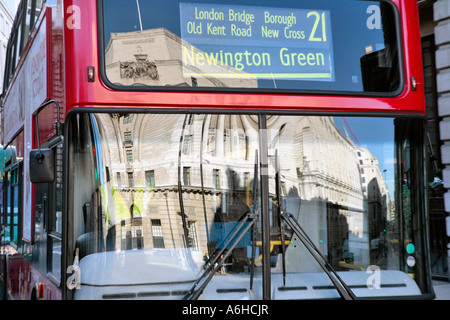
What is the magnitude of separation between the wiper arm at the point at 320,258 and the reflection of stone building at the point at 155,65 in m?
0.91

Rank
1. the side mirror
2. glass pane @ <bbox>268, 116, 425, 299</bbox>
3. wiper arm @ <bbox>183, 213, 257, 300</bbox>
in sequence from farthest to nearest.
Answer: glass pane @ <bbox>268, 116, 425, 299</bbox>, the side mirror, wiper arm @ <bbox>183, 213, 257, 300</bbox>

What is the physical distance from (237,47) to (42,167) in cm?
145

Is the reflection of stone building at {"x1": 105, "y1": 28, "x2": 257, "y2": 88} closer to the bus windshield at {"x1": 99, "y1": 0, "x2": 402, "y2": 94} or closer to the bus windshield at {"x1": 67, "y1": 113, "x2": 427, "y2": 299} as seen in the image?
the bus windshield at {"x1": 99, "y1": 0, "x2": 402, "y2": 94}

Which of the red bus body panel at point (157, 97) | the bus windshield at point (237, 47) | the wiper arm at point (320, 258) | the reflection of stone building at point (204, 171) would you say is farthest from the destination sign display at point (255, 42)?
the wiper arm at point (320, 258)

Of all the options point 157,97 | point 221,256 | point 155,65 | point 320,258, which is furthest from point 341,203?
point 155,65

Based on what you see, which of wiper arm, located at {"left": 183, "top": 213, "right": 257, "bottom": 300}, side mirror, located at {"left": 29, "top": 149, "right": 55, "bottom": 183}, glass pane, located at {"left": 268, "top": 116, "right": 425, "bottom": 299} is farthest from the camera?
glass pane, located at {"left": 268, "top": 116, "right": 425, "bottom": 299}

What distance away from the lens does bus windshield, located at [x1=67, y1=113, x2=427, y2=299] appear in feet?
10.7

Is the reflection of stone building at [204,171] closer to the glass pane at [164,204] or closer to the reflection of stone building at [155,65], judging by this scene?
the glass pane at [164,204]

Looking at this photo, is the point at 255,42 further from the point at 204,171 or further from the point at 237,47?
the point at 204,171

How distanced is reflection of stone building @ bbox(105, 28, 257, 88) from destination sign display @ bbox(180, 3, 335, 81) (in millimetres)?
19

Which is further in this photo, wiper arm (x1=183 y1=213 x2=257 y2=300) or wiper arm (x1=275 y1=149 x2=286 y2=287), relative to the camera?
wiper arm (x1=275 y1=149 x2=286 y2=287)

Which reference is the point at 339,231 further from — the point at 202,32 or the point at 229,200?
the point at 202,32

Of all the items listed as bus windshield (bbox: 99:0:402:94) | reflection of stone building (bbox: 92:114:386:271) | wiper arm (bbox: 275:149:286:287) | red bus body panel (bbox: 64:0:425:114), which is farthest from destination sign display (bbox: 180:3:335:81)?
wiper arm (bbox: 275:149:286:287)

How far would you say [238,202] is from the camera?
11.1ft
